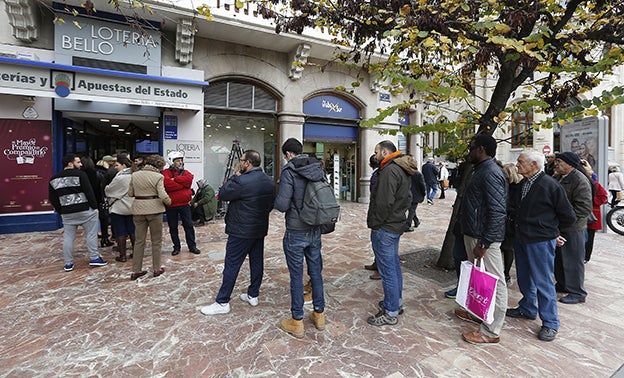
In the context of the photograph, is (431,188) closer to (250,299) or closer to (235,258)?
(250,299)

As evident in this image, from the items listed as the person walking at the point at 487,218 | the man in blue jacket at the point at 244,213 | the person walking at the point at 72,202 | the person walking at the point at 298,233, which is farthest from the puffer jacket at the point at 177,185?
the person walking at the point at 487,218

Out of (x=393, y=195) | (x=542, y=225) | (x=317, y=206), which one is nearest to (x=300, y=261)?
(x=317, y=206)

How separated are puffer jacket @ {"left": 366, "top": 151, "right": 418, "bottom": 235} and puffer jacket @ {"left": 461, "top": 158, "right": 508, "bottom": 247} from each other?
60 cm

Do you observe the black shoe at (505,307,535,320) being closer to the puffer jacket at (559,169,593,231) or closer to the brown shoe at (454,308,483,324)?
the brown shoe at (454,308,483,324)

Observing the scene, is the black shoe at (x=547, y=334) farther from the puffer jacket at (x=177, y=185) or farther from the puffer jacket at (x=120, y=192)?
the puffer jacket at (x=120, y=192)

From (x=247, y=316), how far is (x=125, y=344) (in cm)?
120

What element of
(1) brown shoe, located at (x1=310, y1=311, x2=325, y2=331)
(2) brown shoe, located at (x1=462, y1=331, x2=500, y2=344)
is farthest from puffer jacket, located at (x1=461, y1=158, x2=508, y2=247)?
(1) brown shoe, located at (x1=310, y1=311, x2=325, y2=331)

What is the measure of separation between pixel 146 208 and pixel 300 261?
2689 millimetres

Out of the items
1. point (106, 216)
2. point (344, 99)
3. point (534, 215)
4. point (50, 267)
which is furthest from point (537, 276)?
point (344, 99)

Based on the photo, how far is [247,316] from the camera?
3.61 m

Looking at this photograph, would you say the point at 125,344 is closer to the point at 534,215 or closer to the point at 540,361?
the point at 540,361

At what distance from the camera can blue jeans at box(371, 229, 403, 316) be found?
334 centimetres

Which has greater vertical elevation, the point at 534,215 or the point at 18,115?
the point at 18,115

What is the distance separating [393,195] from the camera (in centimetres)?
330
